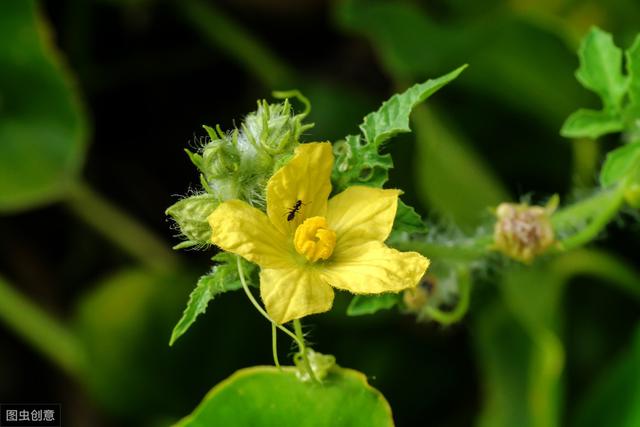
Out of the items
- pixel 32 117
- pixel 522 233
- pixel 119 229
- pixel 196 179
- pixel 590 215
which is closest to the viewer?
pixel 522 233

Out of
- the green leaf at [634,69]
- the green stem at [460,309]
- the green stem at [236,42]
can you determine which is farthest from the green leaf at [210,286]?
the green stem at [236,42]

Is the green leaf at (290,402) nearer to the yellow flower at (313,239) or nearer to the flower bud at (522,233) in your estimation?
the yellow flower at (313,239)

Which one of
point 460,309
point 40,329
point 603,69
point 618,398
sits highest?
point 603,69

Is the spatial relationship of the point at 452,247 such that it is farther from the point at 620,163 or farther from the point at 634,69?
the point at 634,69

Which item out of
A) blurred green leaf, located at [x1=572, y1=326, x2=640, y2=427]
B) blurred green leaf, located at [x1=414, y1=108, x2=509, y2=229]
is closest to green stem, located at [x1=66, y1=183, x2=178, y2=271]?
blurred green leaf, located at [x1=414, y1=108, x2=509, y2=229]

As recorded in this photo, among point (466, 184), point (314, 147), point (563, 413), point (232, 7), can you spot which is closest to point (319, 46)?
point (232, 7)

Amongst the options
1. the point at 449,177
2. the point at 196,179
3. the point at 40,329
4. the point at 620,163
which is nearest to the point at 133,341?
the point at 40,329

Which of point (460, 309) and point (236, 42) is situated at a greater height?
point (236, 42)
